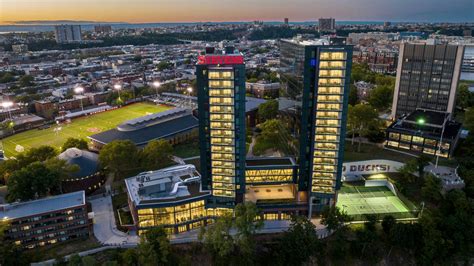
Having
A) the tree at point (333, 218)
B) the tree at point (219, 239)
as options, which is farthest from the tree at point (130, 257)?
the tree at point (333, 218)

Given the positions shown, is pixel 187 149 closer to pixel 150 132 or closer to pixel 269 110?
pixel 150 132

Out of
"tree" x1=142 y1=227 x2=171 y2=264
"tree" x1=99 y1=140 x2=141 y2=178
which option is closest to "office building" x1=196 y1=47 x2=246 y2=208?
"tree" x1=142 y1=227 x2=171 y2=264

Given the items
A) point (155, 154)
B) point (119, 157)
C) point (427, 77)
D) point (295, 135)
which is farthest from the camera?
point (427, 77)

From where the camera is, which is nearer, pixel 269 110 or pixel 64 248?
pixel 64 248

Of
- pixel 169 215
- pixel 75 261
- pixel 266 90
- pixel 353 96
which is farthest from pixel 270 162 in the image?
pixel 266 90

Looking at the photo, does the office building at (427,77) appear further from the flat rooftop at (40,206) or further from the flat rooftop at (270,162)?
the flat rooftop at (40,206)

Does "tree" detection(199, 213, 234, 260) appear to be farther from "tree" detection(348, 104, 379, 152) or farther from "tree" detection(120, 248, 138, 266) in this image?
"tree" detection(348, 104, 379, 152)
